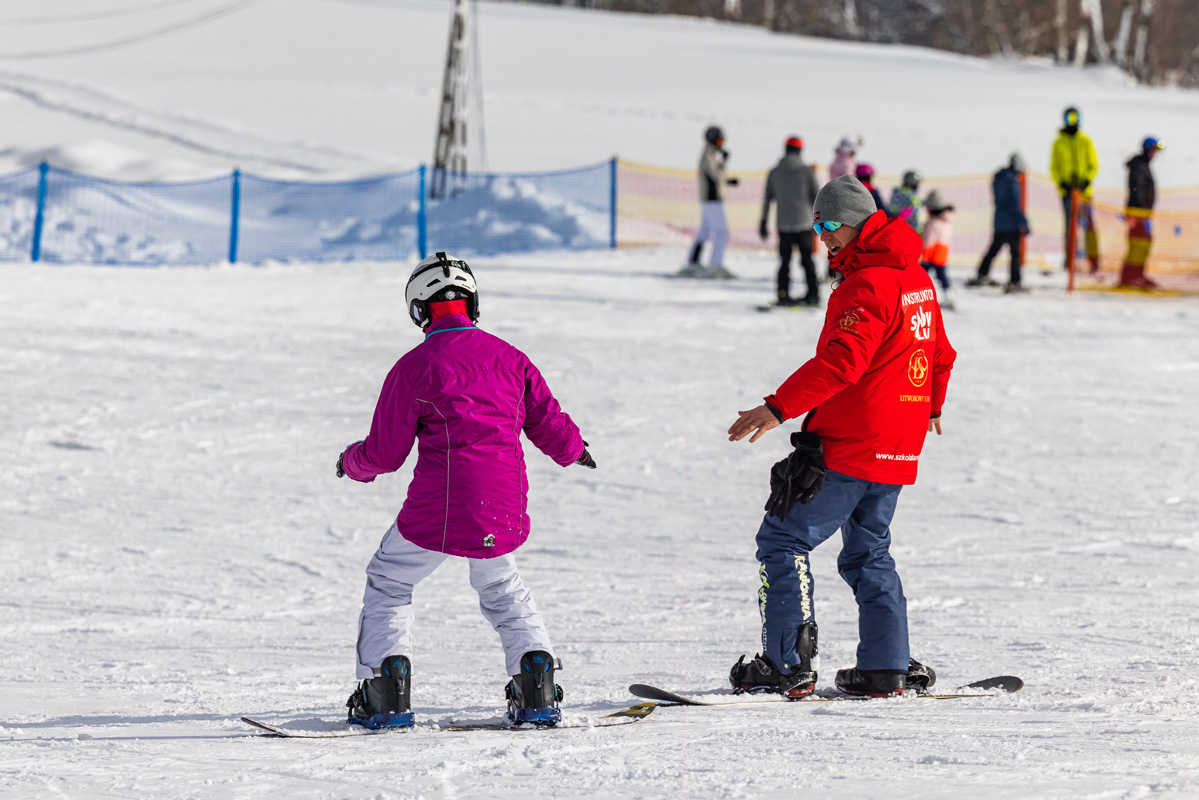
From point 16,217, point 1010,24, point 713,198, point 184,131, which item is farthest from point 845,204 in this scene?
point 1010,24

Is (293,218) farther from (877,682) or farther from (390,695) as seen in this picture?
(877,682)

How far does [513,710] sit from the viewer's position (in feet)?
12.6

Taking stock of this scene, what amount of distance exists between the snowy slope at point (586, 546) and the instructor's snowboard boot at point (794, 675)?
11 centimetres

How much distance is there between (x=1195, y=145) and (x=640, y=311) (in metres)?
18.6

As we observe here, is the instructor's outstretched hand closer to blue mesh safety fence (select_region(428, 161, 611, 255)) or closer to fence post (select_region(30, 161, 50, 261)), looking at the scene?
blue mesh safety fence (select_region(428, 161, 611, 255))

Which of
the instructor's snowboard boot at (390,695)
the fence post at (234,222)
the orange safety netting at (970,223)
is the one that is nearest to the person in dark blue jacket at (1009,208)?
the orange safety netting at (970,223)

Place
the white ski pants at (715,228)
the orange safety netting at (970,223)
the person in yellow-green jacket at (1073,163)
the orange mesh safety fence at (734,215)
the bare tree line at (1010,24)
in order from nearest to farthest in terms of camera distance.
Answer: the white ski pants at (715,228) → the person in yellow-green jacket at (1073,163) → the orange safety netting at (970,223) → the orange mesh safety fence at (734,215) → the bare tree line at (1010,24)

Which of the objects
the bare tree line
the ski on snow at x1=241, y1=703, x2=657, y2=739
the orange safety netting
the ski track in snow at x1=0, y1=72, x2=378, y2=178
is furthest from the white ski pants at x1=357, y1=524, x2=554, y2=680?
the bare tree line

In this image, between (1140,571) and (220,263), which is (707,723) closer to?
(1140,571)

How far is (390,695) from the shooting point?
12.5 feet

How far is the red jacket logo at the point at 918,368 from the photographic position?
3990 millimetres

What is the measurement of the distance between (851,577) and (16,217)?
13.9m

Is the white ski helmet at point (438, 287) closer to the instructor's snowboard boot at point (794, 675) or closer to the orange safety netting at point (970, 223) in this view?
the instructor's snowboard boot at point (794, 675)

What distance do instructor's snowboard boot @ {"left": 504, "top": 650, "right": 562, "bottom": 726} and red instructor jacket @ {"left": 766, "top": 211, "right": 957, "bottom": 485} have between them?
3.45 ft
